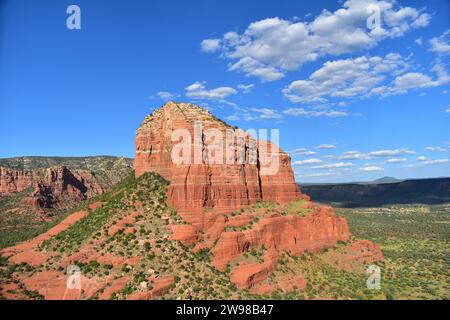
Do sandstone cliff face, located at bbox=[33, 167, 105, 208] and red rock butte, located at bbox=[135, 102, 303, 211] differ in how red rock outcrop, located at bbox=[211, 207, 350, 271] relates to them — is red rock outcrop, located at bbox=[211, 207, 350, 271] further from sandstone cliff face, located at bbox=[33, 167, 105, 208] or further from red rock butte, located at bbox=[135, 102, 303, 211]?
sandstone cliff face, located at bbox=[33, 167, 105, 208]

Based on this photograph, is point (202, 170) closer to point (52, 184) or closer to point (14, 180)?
point (52, 184)

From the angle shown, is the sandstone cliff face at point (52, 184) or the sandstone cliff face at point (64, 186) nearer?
the sandstone cliff face at point (64, 186)

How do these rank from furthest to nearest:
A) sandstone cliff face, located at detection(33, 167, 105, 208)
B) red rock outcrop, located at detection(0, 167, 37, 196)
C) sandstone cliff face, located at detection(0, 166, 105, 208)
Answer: red rock outcrop, located at detection(0, 167, 37, 196)
sandstone cliff face, located at detection(0, 166, 105, 208)
sandstone cliff face, located at detection(33, 167, 105, 208)

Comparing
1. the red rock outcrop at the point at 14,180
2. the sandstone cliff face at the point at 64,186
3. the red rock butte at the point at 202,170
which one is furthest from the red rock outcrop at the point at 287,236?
the red rock outcrop at the point at 14,180

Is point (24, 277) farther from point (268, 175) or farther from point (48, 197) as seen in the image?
point (48, 197)

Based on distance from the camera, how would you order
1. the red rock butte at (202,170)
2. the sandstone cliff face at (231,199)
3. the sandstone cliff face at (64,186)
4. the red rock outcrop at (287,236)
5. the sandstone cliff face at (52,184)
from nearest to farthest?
the red rock outcrop at (287,236), the sandstone cliff face at (231,199), the red rock butte at (202,170), the sandstone cliff face at (64,186), the sandstone cliff face at (52,184)

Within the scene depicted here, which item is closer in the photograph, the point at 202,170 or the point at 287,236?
the point at 202,170

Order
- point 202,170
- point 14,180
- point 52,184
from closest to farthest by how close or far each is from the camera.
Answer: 1. point 202,170
2. point 52,184
3. point 14,180

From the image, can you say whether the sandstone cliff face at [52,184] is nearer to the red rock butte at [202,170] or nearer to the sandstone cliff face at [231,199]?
the red rock butte at [202,170]

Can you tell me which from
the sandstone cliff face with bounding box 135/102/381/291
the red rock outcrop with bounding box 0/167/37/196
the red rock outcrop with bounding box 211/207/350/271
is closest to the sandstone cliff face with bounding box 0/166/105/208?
the red rock outcrop with bounding box 0/167/37/196

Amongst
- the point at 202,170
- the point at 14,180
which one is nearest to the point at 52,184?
the point at 14,180
